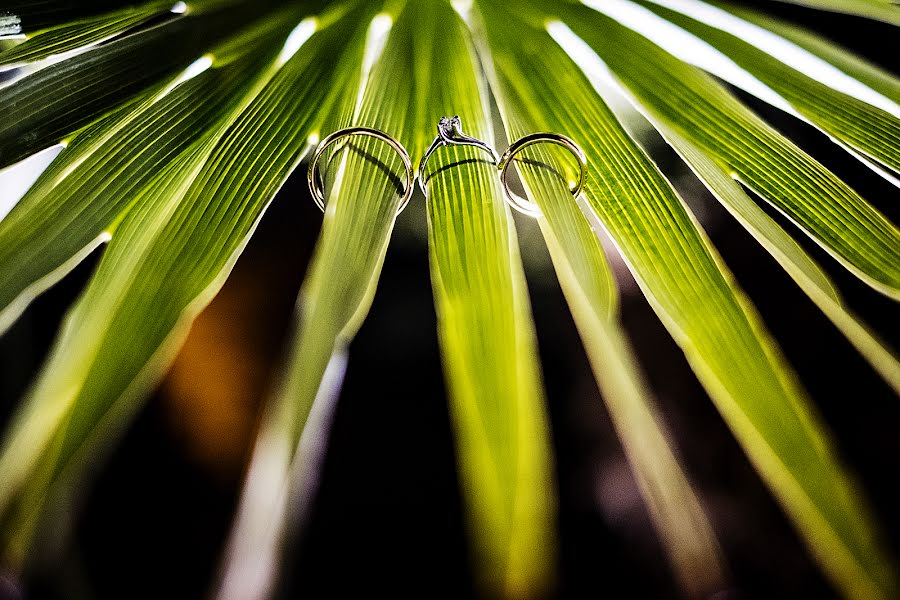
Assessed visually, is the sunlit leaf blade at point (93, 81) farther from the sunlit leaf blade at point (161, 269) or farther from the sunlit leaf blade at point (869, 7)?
the sunlit leaf blade at point (869, 7)

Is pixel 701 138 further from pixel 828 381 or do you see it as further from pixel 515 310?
pixel 828 381

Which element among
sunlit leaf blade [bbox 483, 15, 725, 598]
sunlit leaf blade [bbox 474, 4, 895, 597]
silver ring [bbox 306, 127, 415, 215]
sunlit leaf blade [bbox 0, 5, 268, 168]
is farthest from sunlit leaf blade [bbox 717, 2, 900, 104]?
sunlit leaf blade [bbox 0, 5, 268, 168]

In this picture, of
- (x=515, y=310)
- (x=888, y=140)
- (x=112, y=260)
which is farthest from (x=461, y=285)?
(x=888, y=140)

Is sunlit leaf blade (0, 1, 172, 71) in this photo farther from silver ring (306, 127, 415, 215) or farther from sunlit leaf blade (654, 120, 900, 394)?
sunlit leaf blade (654, 120, 900, 394)

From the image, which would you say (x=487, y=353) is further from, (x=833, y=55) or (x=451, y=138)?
(x=833, y=55)

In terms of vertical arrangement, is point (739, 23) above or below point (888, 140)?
above

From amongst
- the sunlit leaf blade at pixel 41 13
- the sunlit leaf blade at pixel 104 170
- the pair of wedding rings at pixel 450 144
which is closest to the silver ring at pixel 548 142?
the pair of wedding rings at pixel 450 144
